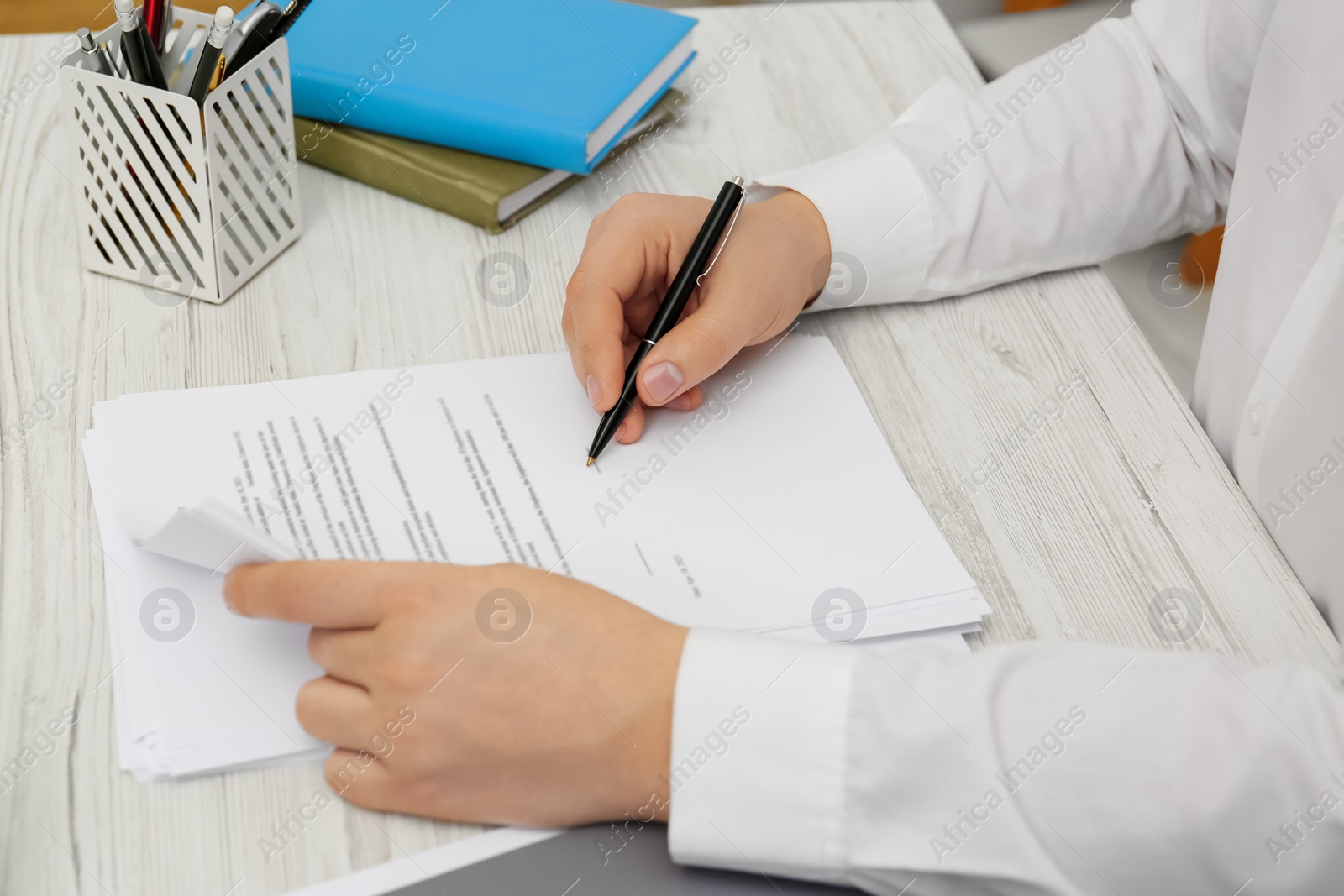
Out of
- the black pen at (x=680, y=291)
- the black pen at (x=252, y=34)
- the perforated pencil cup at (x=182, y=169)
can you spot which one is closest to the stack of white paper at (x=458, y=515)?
the black pen at (x=680, y=291)

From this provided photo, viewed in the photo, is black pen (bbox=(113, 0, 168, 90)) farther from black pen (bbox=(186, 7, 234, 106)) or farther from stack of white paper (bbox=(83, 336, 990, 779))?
stack of white paper (bbox=(83, 336, 990, 779))

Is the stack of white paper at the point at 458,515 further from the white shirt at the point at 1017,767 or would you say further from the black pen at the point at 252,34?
the black pen at the point at 252,34

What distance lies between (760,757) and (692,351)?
301 millimetres

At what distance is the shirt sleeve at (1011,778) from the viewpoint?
1.81 feet

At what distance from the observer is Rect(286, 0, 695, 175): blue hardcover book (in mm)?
919

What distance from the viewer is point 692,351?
756 millimetres

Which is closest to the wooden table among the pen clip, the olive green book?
the olive green book

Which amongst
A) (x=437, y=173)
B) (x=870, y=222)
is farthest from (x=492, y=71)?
(x=870, y=222)

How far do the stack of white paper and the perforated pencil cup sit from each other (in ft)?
0.48

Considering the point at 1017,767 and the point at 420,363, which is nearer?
the point at 1017,767

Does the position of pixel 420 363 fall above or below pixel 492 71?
below

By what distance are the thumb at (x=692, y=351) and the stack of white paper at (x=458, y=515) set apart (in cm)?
4

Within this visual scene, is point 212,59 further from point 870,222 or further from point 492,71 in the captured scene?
point 870,222

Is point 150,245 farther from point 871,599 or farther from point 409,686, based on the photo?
point 871,599
